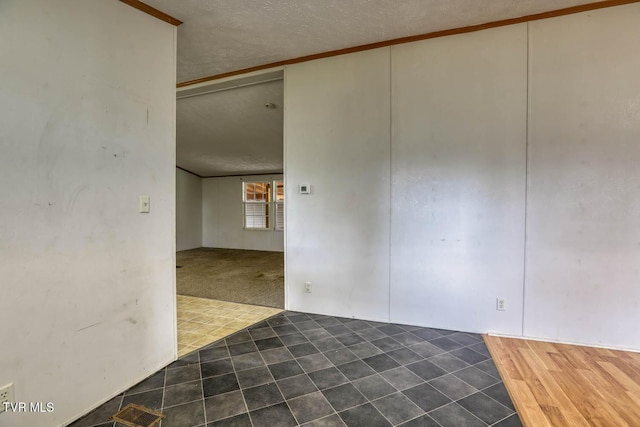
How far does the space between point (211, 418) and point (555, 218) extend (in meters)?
2.90

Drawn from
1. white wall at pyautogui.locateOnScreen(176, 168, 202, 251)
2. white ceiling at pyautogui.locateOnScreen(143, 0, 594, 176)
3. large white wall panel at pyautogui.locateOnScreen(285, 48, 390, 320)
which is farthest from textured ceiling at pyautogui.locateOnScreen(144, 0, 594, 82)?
white wall at pyautogui.locateOnScreen(176, 168, 202, 251)

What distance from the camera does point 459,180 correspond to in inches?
105

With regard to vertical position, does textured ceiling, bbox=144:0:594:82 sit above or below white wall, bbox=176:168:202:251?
above

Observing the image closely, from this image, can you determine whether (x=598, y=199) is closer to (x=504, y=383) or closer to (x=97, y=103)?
(x=504, y=383)

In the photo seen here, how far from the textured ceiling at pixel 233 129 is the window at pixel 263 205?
765mm

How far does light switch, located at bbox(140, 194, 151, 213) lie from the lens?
1984 millimetres

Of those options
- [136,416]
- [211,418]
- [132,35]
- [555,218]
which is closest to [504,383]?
[555,218]

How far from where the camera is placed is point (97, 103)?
1.73 metres

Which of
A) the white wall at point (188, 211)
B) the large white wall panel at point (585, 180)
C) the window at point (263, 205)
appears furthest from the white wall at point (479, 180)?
the white wall at point (188, 211)

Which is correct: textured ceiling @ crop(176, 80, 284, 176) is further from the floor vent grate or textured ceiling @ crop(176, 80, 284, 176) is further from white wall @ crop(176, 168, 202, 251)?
the floor vent grate

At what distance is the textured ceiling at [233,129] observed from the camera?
402cm

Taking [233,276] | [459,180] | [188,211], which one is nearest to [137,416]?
[459,180]

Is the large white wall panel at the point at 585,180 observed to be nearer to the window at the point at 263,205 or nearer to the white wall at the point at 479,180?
the white wall at the point at 479,180

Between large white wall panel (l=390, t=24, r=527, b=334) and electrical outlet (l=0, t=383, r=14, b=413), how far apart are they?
8.69ft
